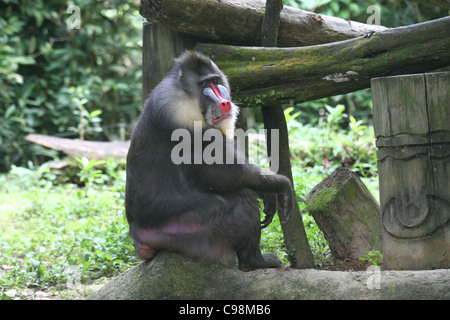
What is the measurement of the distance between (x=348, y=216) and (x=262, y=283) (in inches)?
49.0

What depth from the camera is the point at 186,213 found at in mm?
3348

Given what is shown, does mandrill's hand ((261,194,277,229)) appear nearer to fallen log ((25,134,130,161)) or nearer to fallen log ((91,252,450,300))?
fallen log ((91,252,450,300))

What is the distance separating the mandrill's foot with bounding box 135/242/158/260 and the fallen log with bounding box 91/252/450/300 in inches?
1.9

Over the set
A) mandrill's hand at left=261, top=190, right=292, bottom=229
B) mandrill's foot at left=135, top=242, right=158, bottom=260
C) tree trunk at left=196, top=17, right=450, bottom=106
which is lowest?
mandrill's foot at left=135, top=242, right=158, bottom=260

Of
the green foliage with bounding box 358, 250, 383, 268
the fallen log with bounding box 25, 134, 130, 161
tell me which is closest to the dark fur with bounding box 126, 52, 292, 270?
the green foliage with bounding box 358, 250, 383, 268

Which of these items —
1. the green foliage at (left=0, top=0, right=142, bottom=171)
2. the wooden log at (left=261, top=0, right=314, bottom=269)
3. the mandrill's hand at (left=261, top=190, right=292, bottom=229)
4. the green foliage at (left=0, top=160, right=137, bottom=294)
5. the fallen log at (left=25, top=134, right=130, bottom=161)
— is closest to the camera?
the mandrill's hand at (left=261, top=190, right=292, bottom=229)

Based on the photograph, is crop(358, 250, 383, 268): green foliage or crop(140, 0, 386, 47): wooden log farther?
crop(140, 0, 386, 47): wooden log

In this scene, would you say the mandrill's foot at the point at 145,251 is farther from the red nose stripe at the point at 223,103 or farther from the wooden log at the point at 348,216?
the wooden log at the point at 348,216

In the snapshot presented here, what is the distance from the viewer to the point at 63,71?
10500 millimetres

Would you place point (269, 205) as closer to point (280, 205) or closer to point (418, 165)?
point (280, 205)

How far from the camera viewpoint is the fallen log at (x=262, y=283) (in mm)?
2809

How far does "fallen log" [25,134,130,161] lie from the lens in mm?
8656

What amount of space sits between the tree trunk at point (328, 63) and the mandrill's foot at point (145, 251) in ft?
4.36

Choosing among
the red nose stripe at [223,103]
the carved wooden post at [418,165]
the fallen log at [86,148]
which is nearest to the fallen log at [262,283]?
the carved wooden post at [418,165]
